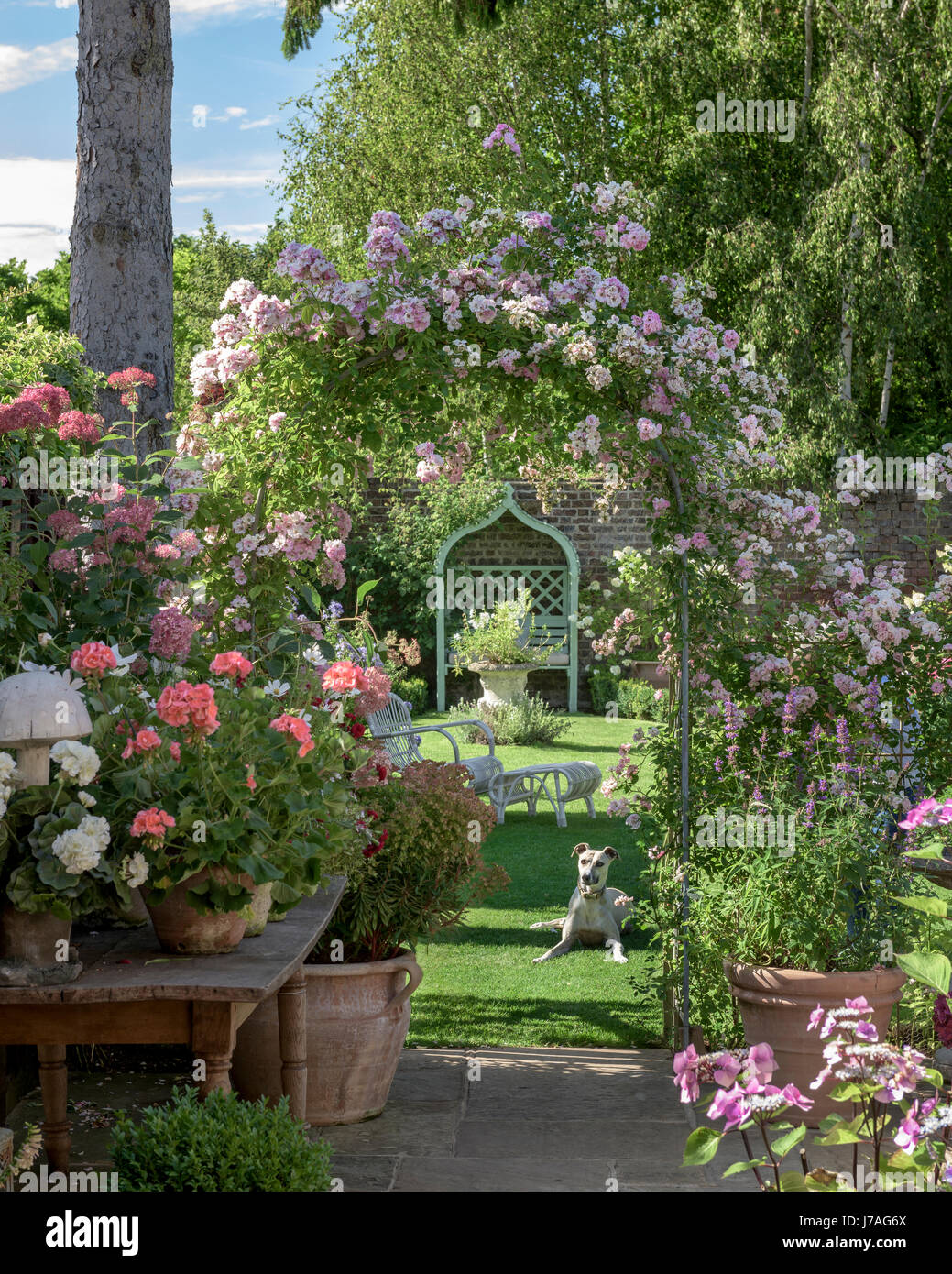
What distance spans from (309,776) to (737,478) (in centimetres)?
260

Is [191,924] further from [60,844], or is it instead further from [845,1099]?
[845,1099]

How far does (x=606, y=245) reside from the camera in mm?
4191

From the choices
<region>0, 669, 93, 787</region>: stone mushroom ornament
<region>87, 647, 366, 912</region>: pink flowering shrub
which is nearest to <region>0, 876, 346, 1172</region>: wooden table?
<region>87, 647, 366, 912</region>: pink flowering shrub

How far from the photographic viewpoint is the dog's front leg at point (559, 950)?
541 cm

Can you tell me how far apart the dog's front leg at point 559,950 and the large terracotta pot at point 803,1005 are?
1.98m

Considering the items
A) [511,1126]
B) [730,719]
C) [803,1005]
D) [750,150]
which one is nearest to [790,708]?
[730,719]

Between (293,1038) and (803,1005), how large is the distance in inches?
55.8

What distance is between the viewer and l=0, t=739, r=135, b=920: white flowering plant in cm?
213

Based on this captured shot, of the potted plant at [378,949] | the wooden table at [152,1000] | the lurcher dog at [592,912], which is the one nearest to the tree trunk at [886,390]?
the lurcher dog at [592,912]

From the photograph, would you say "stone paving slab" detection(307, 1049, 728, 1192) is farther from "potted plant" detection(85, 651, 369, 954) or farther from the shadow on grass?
"potted plant" detection(85, 651, 369, 954)

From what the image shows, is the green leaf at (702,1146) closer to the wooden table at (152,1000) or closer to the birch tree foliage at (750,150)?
the wooden table at (152,1000)

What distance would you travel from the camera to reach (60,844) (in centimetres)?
212

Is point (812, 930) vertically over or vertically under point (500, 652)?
under
